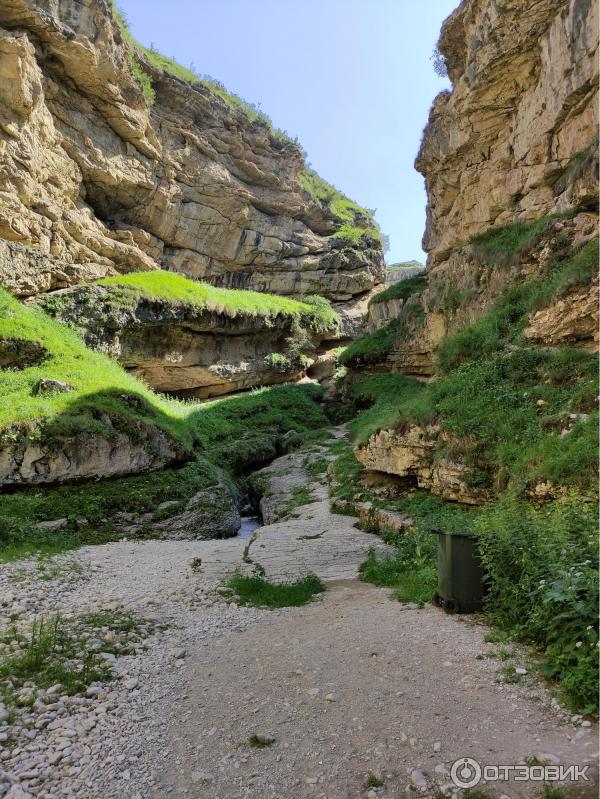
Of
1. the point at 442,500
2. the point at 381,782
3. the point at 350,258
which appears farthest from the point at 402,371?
the point at 381,782

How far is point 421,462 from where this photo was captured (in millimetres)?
11906

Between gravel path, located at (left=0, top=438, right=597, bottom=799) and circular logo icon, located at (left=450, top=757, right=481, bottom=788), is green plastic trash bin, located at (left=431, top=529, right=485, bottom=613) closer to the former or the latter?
gravel path, located at (left=0, top=438, right=597, bottom=799)

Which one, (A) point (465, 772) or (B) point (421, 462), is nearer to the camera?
(A) point (465, 772)

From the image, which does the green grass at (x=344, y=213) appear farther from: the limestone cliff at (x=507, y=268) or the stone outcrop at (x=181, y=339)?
the limestone cliff at (x=507, y=268)

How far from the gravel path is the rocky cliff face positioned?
22419 millimetres

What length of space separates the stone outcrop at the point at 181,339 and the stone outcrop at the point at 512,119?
14.7 metres

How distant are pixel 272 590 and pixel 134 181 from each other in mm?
34282

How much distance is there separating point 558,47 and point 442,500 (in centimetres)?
1764

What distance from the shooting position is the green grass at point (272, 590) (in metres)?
7.67

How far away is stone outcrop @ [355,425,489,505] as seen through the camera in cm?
1040

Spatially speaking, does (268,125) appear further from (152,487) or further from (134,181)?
(152,487)

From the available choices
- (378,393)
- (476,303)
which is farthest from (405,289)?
(476,303)

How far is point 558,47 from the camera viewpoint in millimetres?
16125

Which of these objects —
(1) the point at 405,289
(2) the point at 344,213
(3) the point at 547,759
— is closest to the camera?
(3) the point at 547,759
